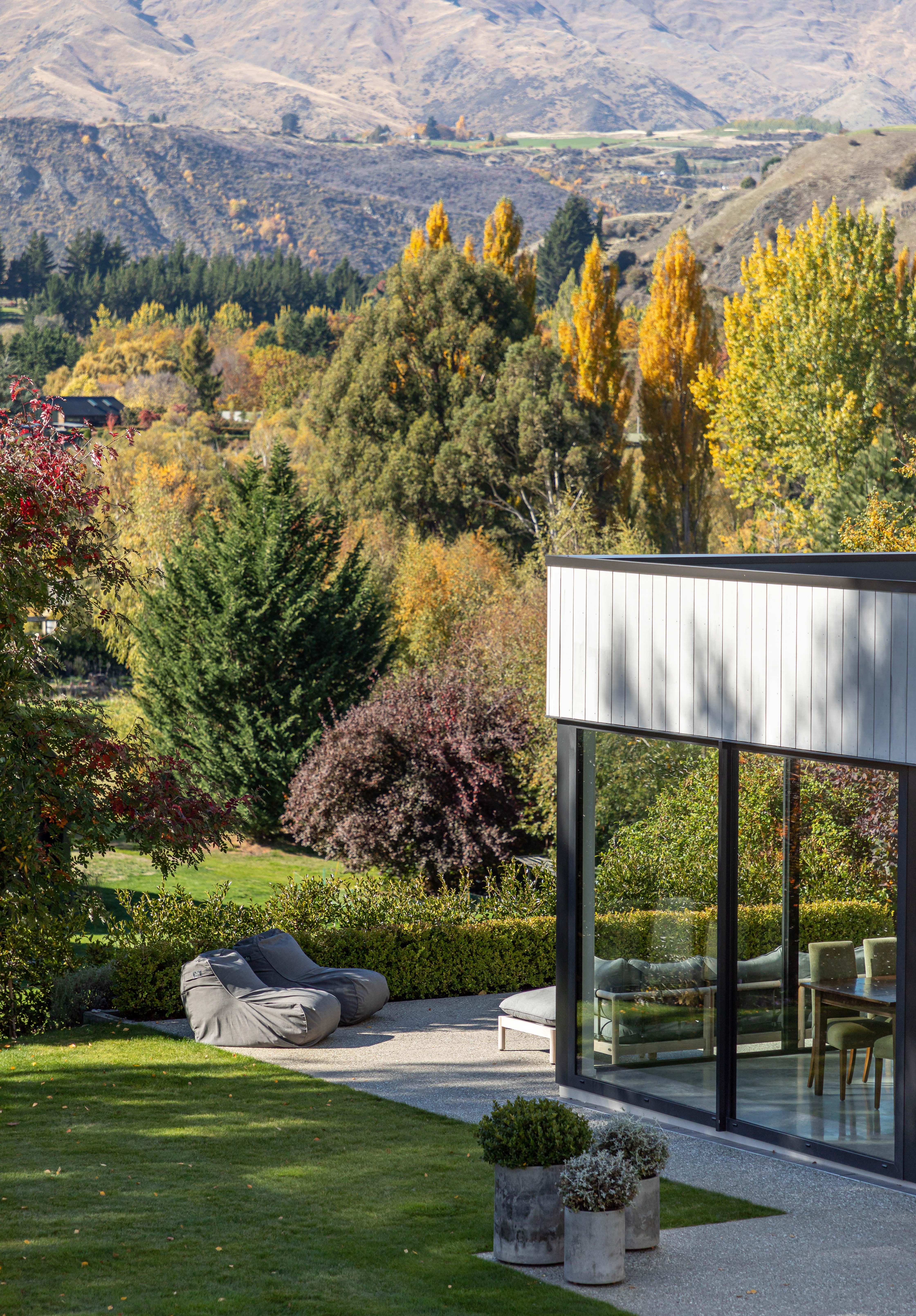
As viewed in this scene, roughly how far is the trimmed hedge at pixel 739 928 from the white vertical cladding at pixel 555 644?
62.4 inches

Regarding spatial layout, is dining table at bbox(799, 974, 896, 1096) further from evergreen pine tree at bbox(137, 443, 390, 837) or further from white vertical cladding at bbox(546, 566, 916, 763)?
evergreen pine tree at bbox(137, 443, 390, 837)

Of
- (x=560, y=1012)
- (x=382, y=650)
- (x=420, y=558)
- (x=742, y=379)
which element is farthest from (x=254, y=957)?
(x=742, y=379)

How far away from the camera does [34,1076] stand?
1085cm

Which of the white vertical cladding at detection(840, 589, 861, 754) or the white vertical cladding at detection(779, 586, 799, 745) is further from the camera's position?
the white vertical cladding at detection(779, 586, 799, 745)

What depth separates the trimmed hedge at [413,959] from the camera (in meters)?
12.8

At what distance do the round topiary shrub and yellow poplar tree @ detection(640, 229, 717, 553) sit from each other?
38858 mm

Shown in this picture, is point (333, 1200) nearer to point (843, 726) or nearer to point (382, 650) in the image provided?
point (843, 726)

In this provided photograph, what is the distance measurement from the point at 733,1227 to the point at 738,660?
11.3ft

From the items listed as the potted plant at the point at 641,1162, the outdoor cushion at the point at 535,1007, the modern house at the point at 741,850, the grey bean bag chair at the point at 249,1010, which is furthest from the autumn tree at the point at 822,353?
the potted plant at the point at 641,1162

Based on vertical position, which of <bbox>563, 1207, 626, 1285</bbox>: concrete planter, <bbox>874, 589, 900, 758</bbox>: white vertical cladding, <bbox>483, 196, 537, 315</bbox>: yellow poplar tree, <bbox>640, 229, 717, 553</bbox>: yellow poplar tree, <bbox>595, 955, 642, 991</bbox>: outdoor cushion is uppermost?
<bbox>483, 196, 537, 315</bbox>: yellow poplar tree

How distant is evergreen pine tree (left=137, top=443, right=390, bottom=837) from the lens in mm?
25250

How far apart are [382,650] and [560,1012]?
1716 cm

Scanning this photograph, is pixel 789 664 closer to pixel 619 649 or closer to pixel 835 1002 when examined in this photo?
pixel 619 649

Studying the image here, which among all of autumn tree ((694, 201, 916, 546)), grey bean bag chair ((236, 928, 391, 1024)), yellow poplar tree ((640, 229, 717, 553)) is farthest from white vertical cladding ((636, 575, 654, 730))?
yellow poplar tree ((640, 229, 717, 553))
